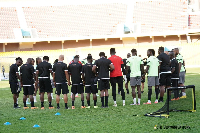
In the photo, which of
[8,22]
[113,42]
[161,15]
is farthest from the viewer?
[113,42]

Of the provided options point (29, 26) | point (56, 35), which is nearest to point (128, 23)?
point (56, 35)

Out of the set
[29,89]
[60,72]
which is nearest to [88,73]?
[60,72]

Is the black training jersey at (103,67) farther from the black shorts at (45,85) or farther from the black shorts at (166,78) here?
the black shorts at (166,78)

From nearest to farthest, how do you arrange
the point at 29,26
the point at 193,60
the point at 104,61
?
1. the point at 104,61
2. the point at 193,60
3. the point at 29,26

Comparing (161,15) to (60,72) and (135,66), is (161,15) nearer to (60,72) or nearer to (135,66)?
(135,66)

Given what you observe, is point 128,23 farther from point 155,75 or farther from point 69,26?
point 155,75

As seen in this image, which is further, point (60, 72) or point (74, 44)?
point (74, 44)

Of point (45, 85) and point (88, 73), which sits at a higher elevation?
point (88, 73)

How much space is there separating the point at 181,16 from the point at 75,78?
4132 cm

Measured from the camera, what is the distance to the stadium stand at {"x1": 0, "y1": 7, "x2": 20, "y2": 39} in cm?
5016

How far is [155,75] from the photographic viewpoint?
550 inches

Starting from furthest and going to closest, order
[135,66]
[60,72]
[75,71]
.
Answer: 1. [135,66]
2. [75,71]
3. [60,72]

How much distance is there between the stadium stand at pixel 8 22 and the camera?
5016 centimetres

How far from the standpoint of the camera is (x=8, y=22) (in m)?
50.8
